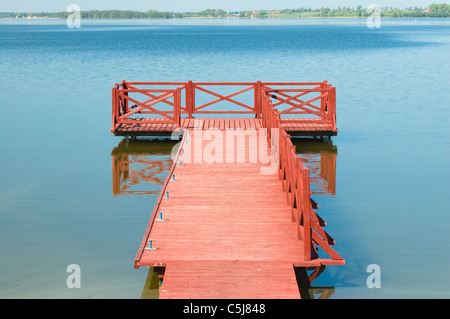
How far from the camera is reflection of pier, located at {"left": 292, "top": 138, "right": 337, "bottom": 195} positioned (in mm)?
16797

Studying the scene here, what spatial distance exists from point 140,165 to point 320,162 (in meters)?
4.81

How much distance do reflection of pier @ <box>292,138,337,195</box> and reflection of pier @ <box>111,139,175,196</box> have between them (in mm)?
3657

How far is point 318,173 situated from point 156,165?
13.7 feet

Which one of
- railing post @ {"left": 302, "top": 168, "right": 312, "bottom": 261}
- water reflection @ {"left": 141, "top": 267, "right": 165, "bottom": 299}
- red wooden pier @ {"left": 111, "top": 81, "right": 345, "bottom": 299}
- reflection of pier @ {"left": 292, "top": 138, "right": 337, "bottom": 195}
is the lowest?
water reflection @ {"left": 141, "top": 267, "right": 165, "bottom": 299}

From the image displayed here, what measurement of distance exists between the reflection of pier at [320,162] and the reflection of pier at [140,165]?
144 inches

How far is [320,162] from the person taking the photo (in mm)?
19391

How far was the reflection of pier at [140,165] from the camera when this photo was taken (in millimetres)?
16500

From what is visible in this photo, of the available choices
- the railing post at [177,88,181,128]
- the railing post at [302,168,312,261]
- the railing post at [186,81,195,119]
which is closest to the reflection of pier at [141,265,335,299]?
the railing post at [302,168,312,261]

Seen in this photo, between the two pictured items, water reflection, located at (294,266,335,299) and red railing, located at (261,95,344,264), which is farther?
water reflection, located at (294,266,335,299)

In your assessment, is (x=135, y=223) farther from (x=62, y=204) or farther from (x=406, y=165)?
(x=406, y=165)

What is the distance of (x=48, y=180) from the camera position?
1730 centimetres

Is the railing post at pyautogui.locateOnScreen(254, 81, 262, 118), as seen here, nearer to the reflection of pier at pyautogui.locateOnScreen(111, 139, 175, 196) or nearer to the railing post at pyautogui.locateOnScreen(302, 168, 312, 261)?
the reflection of pier at pyautogui.locateOnScreen(111, 139, 175, 196)

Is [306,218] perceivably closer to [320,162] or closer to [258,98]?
[320,162]

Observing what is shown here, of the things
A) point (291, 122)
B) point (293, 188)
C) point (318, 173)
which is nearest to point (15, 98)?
point (291, 122)
